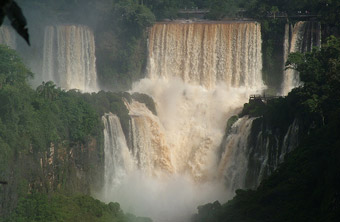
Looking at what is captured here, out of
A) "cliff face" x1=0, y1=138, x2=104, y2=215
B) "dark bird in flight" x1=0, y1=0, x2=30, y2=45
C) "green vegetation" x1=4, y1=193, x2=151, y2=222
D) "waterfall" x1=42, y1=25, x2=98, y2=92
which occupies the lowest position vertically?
"green vegetation" x1=4, y1=193, x2=151, y2=222

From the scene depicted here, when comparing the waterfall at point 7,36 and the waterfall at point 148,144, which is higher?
the waterfall at point 7,36

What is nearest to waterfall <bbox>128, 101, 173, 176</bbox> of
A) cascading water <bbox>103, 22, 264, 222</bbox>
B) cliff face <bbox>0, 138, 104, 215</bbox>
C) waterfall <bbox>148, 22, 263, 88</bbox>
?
cascading water <bbox>103, 22, 264, 222</bbox>

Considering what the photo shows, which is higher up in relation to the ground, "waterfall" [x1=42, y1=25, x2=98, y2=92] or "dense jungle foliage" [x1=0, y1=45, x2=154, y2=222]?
"waterfall" [x1=42, y1=25, x2=98, y2=92]

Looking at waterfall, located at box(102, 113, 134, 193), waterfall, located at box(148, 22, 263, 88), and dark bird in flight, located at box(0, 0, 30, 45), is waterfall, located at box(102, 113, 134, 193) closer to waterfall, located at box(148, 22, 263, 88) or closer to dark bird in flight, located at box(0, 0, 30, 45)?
waterfall, located at box(148, 22, 263, 88)

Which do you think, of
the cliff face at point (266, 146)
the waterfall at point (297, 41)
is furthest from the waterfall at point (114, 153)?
the waterfall at point (297, 41)

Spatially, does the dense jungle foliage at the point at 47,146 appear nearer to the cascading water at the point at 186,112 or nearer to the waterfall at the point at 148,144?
the waterfall at the point at 148,144

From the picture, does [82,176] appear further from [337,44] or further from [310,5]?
[310,5]
